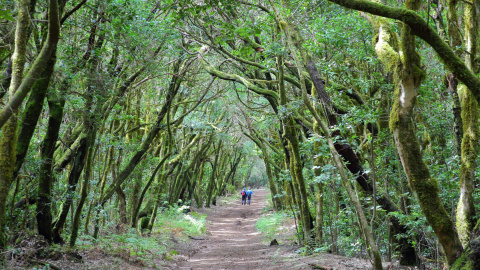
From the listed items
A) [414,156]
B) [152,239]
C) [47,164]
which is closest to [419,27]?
[414,156]

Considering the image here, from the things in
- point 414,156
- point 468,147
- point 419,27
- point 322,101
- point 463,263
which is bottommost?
point 463,263

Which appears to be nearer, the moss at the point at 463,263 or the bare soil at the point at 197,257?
the moss at the point at 463,263

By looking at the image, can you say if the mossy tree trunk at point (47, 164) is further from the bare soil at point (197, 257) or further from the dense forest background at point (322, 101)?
the bare soil at point (197, 257)

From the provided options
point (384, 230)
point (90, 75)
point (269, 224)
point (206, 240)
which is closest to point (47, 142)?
point (90, 75)

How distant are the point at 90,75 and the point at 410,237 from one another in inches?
282

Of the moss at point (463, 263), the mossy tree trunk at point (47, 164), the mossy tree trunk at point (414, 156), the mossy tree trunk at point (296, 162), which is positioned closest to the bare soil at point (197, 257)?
the mossy tree trunk at point (47, 164)

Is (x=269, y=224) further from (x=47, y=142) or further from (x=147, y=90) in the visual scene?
(x=47, y=142)

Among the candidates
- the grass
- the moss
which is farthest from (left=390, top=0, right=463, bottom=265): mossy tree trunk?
the grass

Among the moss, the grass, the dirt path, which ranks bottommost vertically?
the dirt path

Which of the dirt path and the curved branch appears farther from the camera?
the dirt path

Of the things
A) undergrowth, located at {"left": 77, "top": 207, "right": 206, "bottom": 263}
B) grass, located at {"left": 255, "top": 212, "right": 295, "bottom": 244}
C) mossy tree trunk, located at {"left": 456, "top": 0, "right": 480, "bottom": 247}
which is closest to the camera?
mossy tree trunk, located at {"left": 456, "top": 0, "right": 480, "bottom": 247}

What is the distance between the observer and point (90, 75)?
6742 mm

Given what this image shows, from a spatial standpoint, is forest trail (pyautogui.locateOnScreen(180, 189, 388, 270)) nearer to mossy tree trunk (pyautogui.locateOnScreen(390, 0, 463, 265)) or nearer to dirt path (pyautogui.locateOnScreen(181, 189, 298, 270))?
dirt path (pyautogui.locateOnScreen(181, 189, 298, 270))

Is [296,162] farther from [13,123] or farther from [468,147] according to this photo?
[13,123]
